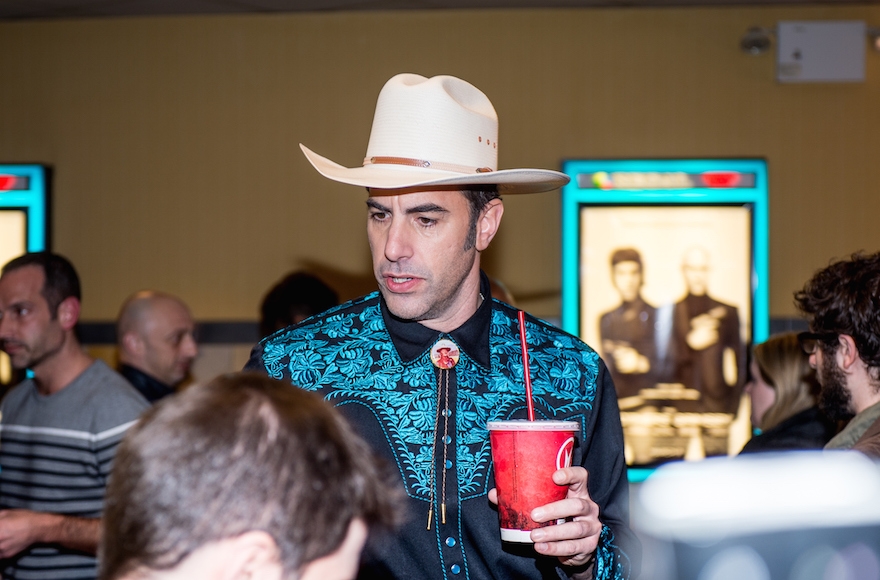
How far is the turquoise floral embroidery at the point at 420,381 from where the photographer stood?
5.97 feet

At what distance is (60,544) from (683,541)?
214 cm

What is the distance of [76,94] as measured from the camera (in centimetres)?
493

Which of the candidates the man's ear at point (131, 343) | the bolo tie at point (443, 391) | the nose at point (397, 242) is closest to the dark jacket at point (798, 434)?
the bolo tie at point (443, 391)

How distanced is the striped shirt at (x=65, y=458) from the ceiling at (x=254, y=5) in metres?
2.40

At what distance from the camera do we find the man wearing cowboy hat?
1766mm

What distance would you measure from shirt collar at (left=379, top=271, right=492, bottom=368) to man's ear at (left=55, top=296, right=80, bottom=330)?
1657mm

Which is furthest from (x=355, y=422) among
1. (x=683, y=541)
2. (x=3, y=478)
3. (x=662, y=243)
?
A: (x=662, y=243)

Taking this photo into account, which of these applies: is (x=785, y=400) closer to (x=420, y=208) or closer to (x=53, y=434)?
(x=420, y=208)

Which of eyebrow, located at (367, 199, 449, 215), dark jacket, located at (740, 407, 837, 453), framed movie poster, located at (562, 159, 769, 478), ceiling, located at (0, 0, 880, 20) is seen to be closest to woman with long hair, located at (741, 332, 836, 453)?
dark jacket, located at (740, 407, 837, 453)

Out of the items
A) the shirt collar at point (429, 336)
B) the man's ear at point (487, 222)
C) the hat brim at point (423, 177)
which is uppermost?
the hat brim at point (423, 177)

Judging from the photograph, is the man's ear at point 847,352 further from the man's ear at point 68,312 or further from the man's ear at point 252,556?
the man's ear at point 68,312

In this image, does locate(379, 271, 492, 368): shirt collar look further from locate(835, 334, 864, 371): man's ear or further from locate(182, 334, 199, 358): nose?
locate(182, 334, 199, 358): nose

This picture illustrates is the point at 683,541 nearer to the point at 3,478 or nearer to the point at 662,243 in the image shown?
the point at 3,478

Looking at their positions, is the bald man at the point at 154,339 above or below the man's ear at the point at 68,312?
below
